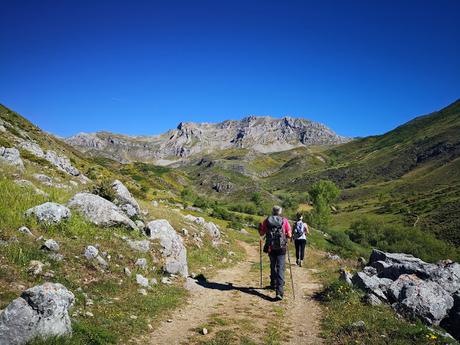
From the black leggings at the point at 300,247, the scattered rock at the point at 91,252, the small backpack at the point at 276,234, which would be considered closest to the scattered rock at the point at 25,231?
the scattered rock at the point at 91,252

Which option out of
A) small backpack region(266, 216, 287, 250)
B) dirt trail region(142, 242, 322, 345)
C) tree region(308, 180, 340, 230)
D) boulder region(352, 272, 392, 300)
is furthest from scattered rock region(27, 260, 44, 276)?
tree region(308, 180, 340, 230)

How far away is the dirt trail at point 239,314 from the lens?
32.4 ft

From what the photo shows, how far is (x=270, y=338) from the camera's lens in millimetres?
9781

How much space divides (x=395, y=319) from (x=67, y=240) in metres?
11.8

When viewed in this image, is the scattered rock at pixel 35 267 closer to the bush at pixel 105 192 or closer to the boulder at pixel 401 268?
the bush at pixel 105 192

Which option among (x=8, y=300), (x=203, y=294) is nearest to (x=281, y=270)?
(x=203, y=294)

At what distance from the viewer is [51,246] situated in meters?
11.7

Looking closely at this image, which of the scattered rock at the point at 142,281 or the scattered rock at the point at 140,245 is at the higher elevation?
the scattered rock at the point at 140,245

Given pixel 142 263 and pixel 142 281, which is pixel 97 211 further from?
pixel 142 281

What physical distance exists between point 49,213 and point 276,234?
29.6 ft

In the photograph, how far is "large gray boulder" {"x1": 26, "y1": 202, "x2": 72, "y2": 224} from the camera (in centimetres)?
1335

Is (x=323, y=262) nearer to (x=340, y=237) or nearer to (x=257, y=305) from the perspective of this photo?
(x=257, y=305)

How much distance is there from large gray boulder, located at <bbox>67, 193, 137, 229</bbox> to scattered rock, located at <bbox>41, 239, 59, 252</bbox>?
3.70 meters

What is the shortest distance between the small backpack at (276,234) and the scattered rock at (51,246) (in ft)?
25.5
